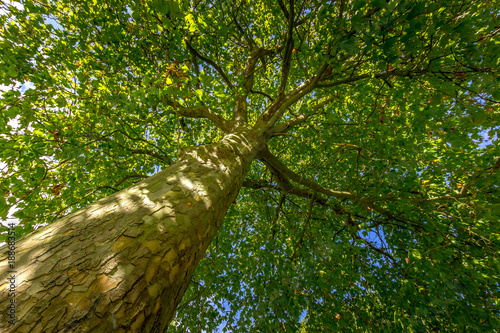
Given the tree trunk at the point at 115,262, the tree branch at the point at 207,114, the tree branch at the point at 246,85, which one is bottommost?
the tree trunk at the point at 115,262

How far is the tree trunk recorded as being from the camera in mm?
821

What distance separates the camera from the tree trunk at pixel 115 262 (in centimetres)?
82

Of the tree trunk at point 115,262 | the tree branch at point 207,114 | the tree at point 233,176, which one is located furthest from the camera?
the tree branch at point 207,114

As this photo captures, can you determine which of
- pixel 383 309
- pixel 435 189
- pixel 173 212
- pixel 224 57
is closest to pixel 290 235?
pixel 383 309

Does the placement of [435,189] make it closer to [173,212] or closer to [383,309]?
[383,309]

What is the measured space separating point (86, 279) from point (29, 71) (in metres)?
4.53

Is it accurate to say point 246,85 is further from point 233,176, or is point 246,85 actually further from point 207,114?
point 233,176

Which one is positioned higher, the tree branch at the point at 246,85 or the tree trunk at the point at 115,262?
the tree branch at the point at 246,85

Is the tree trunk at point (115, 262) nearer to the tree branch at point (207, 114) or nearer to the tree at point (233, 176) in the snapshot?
the tree at point (233, 176)

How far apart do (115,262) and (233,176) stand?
1483 millimetres

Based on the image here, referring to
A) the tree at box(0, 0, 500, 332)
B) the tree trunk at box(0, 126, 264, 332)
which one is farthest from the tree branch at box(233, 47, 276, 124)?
the tree trunk at box(0, 126, 264, 332)

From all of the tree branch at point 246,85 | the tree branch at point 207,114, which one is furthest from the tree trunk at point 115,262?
the tree branch at point 246,85

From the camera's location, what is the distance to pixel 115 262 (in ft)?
3.35

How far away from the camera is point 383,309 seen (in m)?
4.02
